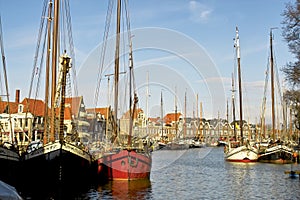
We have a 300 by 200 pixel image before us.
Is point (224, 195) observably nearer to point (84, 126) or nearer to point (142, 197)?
point (142, 197)

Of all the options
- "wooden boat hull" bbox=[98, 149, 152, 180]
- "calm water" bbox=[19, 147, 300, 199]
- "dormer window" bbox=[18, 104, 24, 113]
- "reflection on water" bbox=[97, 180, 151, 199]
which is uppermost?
"dormer window" bbox=[18, 104, 24, 113]

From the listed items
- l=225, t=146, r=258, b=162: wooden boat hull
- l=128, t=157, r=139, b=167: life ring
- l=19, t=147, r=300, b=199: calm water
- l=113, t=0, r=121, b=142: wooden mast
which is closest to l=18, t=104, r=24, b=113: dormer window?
l=225, t=146, r=258, b=162: wooden boat hull

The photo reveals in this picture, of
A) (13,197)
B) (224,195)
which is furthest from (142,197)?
(13,197)

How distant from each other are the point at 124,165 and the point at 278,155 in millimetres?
26337

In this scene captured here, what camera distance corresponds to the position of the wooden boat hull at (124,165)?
28.5 metres

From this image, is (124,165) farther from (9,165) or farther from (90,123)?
(90,123)

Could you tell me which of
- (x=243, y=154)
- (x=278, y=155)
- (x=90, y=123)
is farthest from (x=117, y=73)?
(x=90, y=123)

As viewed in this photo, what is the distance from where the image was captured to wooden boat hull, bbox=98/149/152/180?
1123 inches

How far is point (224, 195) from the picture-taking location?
24906mm

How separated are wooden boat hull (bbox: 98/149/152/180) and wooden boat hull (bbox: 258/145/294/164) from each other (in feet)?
79.1

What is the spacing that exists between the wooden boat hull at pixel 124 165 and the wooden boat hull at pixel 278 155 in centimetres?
2410

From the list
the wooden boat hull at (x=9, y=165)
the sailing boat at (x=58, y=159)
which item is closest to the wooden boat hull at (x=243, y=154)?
the sailing boat at (x=58, y=159)

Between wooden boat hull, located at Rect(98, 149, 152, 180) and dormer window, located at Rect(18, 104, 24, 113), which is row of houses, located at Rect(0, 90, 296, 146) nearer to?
dormer window, located at Rect(18, 104, 24, 113)

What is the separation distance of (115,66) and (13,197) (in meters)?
24.6
